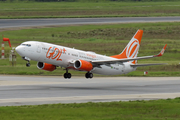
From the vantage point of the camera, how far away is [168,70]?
7081 centimetres

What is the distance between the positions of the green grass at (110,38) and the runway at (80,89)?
12923 mm

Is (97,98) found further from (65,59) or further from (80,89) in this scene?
(65,59)

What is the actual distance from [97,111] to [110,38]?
7946 centimetres

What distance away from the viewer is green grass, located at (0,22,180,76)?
279ft

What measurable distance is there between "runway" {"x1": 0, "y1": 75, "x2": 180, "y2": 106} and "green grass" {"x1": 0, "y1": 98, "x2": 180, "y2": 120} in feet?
12.7

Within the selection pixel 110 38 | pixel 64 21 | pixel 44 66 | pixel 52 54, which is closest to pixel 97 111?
pixel 52 54

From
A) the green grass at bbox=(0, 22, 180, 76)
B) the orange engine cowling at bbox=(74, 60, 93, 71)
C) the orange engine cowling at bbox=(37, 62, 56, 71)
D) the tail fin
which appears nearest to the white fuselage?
the orange engine cowling at bbox=(74, 60, 93, 71)

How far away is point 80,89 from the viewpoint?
4900cm

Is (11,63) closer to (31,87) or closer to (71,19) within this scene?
(31,87)

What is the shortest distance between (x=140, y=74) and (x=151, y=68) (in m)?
7.90

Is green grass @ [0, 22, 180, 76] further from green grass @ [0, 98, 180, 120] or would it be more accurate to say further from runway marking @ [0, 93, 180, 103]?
green grass @ [0, 98, 180, 120]

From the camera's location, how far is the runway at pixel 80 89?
130 feet

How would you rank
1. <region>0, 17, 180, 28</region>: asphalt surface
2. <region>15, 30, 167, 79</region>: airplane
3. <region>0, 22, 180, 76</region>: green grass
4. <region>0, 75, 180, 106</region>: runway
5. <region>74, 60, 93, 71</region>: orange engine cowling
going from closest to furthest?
<region>0, 75, 180, 106</region>: runway, <region>15, 30, 167, 79</region>: airplane, <region>74, 60, 93, 71</region>: orange engine cowling, <region>0, 22, 180, 76</region>: green grass, <region>0, 17, 180, 28</region>: asphalt surface

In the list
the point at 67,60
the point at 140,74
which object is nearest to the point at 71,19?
the point at 140,74
